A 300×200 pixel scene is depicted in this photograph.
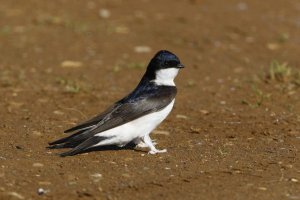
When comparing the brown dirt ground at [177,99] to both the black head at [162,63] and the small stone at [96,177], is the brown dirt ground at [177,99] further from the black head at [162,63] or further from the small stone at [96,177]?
the black head at [162,63]

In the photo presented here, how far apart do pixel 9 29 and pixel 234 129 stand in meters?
5.72

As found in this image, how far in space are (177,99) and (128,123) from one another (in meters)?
2.55

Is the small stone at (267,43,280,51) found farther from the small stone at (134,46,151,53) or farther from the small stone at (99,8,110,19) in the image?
the small stone at (99,8,110,19)

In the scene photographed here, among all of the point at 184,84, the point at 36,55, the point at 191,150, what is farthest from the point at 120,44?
the point at 191,150

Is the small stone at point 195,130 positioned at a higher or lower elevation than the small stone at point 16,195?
lower

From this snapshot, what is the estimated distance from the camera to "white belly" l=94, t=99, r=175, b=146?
6402 millimetres

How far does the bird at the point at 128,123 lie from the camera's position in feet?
20.7

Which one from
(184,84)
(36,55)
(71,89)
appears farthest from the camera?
(36,55)

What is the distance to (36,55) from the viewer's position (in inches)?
436

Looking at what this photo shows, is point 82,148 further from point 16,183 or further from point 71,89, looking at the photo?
point 71,89

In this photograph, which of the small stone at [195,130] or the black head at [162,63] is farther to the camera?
the small stone at [195,130]

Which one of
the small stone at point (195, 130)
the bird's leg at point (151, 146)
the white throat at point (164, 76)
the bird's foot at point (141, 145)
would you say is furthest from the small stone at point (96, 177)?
the small stone at point (195, 130)

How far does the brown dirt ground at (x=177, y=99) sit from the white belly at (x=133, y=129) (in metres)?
0.13

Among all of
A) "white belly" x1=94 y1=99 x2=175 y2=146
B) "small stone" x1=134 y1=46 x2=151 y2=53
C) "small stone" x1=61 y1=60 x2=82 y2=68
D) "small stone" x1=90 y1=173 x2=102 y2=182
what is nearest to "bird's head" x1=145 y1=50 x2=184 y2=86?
"white belly" x1=94 y1=99 x2=175 y2=146
